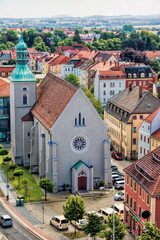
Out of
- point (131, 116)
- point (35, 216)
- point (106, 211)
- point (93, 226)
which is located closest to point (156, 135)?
point (131, 116)

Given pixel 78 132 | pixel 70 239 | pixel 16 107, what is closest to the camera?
pixel 70 239

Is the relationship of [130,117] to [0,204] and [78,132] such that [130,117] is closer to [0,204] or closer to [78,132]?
[78,132]

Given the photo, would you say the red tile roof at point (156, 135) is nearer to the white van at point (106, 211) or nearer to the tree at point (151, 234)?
the white van at point (106, 211)

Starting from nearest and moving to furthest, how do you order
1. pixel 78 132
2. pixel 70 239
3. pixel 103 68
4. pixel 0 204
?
pixel 70 239 → pixel 0 204 → pixel 78 132 → pixel 103 68

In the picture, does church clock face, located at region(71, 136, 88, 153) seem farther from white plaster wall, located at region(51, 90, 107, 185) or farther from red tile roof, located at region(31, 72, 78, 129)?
red tile roof, located at region(31, 72, 78, 129)

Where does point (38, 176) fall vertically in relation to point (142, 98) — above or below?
below

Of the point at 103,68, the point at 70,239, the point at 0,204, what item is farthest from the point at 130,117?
the point at 103,68

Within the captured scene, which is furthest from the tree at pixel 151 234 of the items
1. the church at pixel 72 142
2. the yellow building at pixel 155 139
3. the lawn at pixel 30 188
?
the yellow building at pixel 155 139

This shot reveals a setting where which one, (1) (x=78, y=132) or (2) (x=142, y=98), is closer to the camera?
(1) (x=78, y=132)

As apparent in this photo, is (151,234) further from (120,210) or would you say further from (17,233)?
(17,233)
